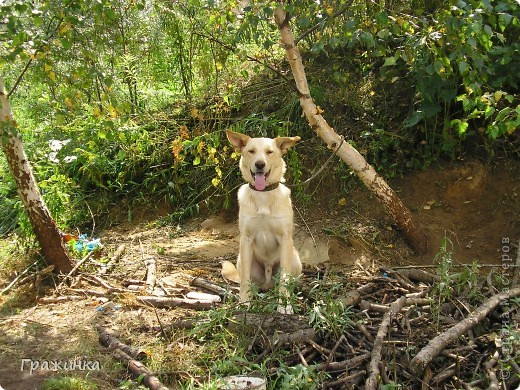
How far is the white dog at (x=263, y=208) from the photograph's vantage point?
433 cm

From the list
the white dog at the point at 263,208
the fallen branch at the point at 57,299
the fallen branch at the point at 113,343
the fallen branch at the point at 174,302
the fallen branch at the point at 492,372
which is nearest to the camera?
the fallen branch at the point at 492,372

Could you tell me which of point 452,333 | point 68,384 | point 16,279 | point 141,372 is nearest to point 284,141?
point 452,333

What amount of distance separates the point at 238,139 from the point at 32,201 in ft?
6.54

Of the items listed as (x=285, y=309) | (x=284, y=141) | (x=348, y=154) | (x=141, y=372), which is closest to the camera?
(x=141, y=372)

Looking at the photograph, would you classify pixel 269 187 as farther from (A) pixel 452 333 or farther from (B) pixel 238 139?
(A) pixel 452 333

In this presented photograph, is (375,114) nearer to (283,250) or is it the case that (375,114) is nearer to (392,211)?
(392,211)

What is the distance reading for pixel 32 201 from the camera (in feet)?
15.2

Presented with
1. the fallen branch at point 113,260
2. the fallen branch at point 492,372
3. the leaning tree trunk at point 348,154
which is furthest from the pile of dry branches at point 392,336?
the leaning tree trunk at point 348,154

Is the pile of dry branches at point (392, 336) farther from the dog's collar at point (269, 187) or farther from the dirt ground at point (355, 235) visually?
the dog's collar at point (269, 187)

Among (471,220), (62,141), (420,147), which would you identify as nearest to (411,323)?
(471,220)

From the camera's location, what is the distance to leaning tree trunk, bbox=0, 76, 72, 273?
437cm

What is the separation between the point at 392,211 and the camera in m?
5.47

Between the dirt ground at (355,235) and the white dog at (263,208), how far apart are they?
64 centimetres

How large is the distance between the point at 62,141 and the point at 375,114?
444cm
